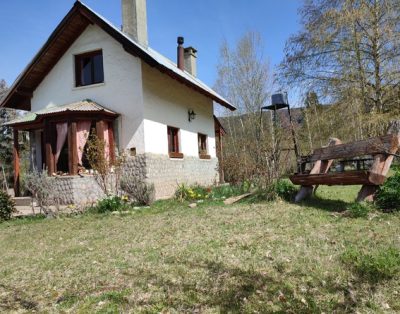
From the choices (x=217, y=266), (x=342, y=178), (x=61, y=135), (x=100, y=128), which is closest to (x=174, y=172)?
(x=100, y=128)

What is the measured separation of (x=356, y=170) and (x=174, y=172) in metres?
8.24

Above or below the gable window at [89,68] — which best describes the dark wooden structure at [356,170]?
below

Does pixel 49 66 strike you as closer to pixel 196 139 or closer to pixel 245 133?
pixel 196 139

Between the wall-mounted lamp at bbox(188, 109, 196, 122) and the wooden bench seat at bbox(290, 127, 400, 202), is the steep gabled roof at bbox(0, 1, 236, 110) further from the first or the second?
the wooden bench seat at bbox(290, 127, 400, 202)

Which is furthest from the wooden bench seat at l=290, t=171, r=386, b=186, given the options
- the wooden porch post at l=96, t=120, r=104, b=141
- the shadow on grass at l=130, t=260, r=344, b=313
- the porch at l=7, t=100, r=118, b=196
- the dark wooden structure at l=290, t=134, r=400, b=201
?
the wooden porch post at l=96, t=120, r=104, b=141

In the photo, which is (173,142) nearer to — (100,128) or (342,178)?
(100,128)

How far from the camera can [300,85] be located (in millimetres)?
15555

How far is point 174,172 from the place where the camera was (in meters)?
13.9

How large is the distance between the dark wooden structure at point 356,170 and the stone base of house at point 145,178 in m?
5.68

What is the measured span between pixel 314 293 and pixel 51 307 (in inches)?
98.0

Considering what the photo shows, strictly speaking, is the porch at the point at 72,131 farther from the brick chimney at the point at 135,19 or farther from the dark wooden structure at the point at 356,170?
the dark wooden structure at the point at 356,170

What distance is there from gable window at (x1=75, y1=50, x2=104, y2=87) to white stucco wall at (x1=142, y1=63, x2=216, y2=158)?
2003 mm

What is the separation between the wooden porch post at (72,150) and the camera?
38.0ft

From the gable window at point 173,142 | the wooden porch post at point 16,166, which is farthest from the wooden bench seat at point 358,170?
the wooden porch post at point 16,166
